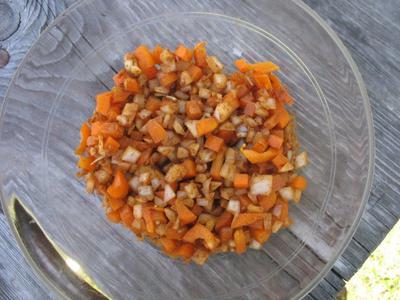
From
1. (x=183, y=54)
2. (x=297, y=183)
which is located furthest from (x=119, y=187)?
(x=297, y=183)

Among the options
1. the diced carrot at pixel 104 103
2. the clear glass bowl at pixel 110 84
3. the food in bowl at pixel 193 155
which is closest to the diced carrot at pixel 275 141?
the food in bowl at pixel 193 155

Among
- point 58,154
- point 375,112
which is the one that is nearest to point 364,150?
point 375,112

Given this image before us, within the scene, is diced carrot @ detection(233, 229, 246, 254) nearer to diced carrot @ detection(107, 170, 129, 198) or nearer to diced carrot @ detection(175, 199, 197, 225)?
diced carrot @ detection(175, 199, 197, 225)

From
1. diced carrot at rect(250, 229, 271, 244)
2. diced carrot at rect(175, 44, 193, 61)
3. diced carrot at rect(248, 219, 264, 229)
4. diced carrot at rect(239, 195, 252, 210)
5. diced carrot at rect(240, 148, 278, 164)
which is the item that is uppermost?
diced carrot at rect(175, 44, 193, 61)

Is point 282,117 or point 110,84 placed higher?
point 110,84

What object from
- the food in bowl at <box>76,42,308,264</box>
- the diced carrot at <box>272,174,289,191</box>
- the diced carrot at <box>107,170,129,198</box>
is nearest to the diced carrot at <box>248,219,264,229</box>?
the food in bowl at <box>76,42,308,264</box>

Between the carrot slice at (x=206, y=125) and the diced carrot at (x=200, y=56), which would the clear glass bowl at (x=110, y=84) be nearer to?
the diced carrot at (x=200, y=56)

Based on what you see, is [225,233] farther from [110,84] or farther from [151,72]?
[110,84]
